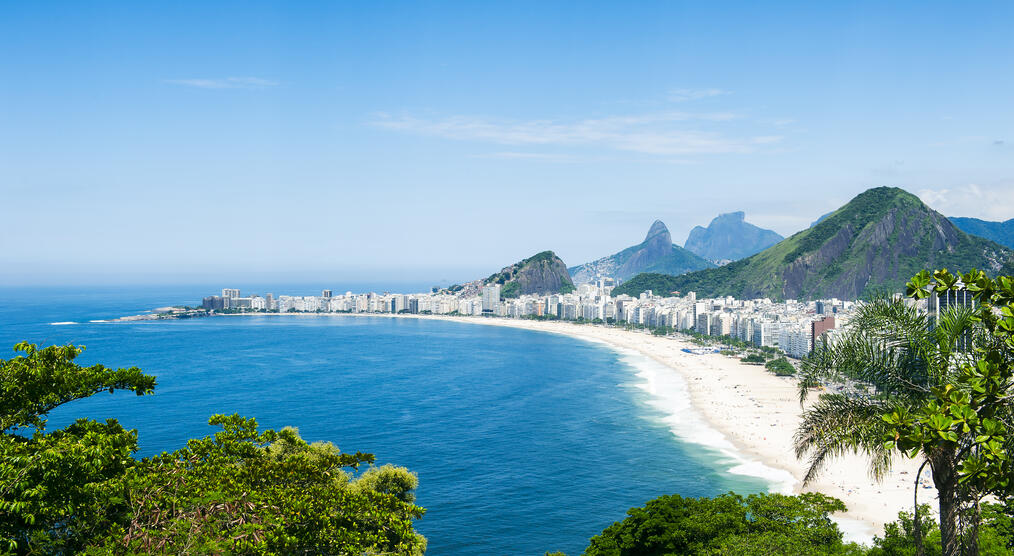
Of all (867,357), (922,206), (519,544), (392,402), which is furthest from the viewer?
(922,206)

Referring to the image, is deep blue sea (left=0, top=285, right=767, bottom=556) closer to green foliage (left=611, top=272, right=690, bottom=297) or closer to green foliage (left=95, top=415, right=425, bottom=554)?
green foliage (left=95, top=415, right=425, bottom=554)

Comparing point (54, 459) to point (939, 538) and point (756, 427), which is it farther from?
point (756, 427)

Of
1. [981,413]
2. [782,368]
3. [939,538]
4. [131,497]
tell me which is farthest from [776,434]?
[131,497]

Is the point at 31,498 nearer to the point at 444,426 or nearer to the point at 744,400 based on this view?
the point at 444,426

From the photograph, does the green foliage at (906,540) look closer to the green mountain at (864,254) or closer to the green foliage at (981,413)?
the green foliage at (981,413)

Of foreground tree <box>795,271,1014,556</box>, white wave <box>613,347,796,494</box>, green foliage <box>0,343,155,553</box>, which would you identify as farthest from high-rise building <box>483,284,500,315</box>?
foreground tree <box>795,271,1014,556</box>

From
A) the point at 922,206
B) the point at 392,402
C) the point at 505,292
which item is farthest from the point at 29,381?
the point at 922,206
